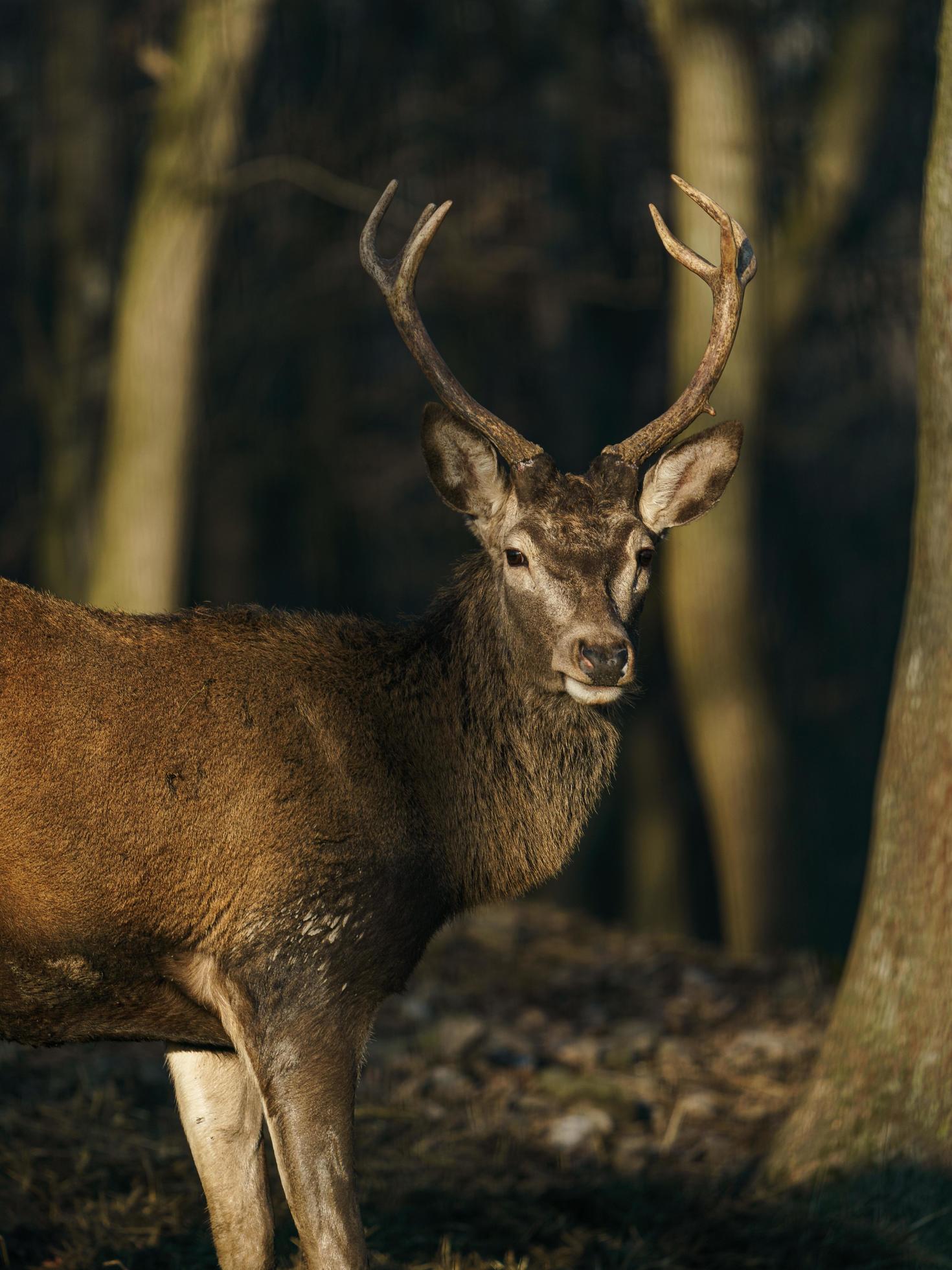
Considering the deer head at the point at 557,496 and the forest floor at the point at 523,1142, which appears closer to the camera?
the deer head at the point at 557,496

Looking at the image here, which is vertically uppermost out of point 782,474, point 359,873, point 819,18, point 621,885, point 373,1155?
point 819,18

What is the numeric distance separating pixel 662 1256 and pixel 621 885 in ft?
47.5

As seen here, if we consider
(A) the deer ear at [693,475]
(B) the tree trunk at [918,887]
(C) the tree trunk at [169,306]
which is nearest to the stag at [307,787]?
(A) the deer ear at [693,475]

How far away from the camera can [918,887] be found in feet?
20.5

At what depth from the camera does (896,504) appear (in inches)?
968

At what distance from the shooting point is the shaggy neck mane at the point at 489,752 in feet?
18.1

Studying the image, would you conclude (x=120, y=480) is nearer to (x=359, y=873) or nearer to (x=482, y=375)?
(x=359, y=873)

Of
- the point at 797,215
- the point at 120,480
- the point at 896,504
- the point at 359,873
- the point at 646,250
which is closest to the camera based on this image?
the point at 359,873

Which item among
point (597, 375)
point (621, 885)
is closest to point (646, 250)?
point (597, 375)

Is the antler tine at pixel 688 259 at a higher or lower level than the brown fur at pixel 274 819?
higher

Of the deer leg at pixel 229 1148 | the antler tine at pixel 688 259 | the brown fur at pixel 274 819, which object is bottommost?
the deer leg at pixel 229 1148

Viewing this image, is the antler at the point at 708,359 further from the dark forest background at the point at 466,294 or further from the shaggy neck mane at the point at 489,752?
the dark forest background at the point at 466,294

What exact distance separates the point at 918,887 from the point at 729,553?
555 cm

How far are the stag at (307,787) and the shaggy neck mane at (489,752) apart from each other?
0.01 m
